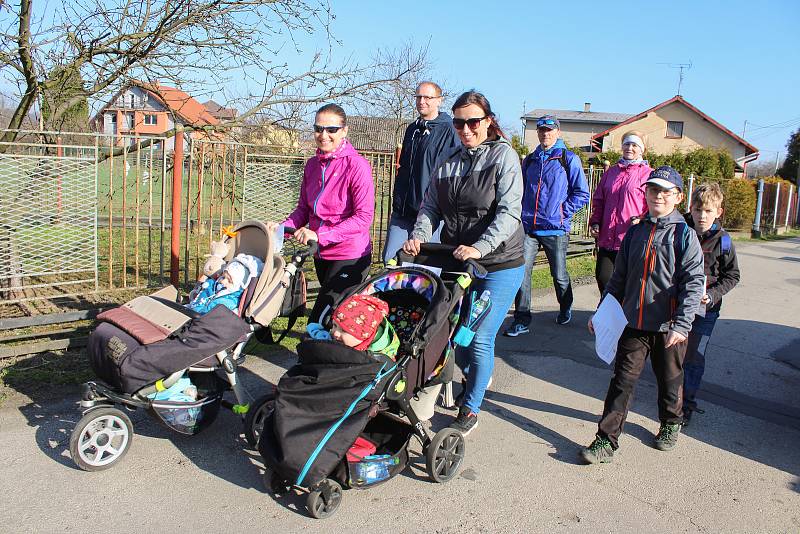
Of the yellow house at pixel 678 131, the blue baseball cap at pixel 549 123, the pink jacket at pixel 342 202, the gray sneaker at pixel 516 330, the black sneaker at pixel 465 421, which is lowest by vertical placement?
the black sneaker at pixel 465 421

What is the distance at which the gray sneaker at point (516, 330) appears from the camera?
22.2ft

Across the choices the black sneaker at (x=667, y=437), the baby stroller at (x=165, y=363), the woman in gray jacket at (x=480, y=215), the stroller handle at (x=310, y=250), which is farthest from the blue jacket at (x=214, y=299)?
the black sneaker at (x=667, y=437)

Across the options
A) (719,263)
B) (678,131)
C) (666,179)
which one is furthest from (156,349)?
(678,131)

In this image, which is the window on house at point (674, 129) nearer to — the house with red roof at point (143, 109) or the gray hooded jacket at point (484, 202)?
the house with red roof at point (143, 109)

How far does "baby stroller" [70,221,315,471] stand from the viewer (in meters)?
3.65

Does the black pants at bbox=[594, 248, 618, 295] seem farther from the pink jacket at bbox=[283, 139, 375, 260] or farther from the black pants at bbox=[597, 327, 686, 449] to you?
the pink jacket at bbox=[283, 139, 375, 260]

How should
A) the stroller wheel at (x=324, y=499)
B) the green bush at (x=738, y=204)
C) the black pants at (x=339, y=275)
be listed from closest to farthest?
the stroller wheel at (x=324, y=499) < the black pants at (x=339, y=275) < the green bush at (x=738, y=204)

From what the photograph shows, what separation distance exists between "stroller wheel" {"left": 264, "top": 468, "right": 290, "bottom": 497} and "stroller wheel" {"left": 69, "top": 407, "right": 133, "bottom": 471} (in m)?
0.96

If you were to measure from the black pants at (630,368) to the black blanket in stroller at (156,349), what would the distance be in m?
2.36

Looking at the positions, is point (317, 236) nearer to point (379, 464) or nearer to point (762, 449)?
point (379, 464)

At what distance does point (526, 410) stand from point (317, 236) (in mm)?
2030

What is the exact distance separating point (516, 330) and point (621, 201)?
1682 millimetres

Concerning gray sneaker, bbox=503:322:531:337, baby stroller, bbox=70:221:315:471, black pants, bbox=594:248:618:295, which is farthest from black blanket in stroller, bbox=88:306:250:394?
black pants, bbox=594:248:618:295

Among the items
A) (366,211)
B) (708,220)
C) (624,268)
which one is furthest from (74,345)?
(708,220)
